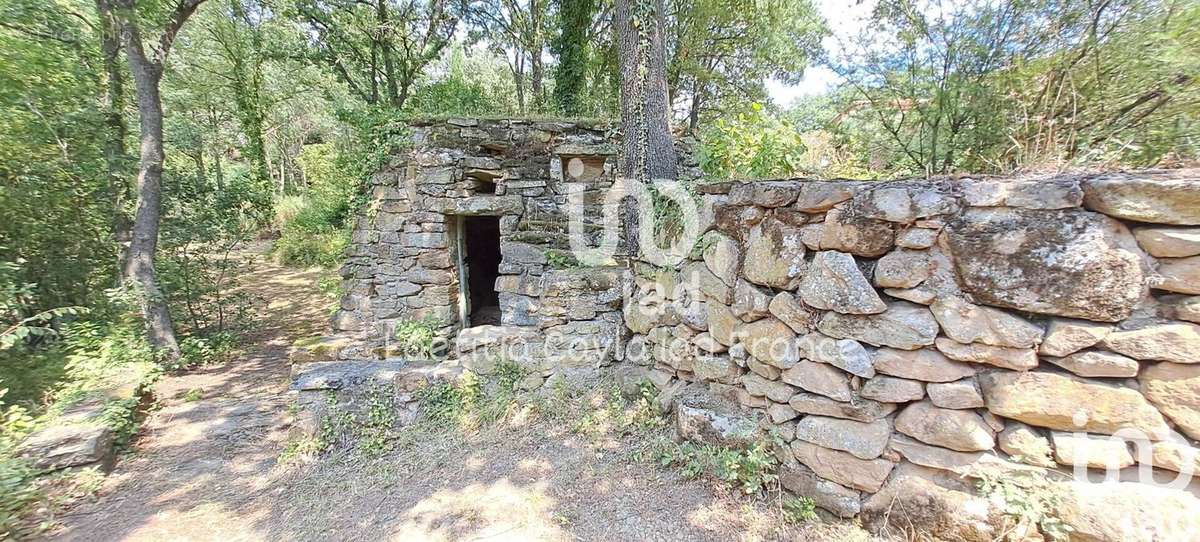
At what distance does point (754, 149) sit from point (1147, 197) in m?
1.71

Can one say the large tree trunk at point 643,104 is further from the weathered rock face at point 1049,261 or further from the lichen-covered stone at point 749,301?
the weathered rock face at point 1049,261

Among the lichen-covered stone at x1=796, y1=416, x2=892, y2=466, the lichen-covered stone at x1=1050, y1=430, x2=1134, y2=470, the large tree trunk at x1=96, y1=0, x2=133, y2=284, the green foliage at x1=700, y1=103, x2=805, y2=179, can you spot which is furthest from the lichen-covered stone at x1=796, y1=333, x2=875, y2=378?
the large tree trunk at x1=96, y1=0, x2=133, y2=284

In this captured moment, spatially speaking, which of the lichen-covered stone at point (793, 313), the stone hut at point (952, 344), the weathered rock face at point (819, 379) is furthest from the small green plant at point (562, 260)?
the weathered rock face at point (819, 379)

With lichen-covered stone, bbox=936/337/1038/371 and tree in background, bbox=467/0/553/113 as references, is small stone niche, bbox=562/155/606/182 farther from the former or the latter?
tree in background, bbox=467/0/553/113

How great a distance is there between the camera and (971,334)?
5.30 feet

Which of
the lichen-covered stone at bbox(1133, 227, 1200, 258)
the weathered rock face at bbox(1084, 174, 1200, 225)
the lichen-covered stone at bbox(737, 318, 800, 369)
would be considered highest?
the weathered rock face at bbox(1084, 174, 1200, 225)

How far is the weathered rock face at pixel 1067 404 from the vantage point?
1.41 metres

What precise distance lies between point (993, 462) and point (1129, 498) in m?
0.35

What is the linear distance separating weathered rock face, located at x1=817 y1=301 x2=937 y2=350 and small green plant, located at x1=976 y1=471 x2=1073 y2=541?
567 millimetres

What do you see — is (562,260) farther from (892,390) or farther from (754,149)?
(892,390)

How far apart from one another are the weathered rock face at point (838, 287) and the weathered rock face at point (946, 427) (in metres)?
0.46

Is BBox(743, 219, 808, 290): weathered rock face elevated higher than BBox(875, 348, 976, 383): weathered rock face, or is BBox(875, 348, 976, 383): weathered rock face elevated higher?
BBox(743, 219, 808, 290): weathered rock face

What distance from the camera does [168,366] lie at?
497cm

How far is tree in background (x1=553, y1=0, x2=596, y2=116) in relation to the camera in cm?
739
